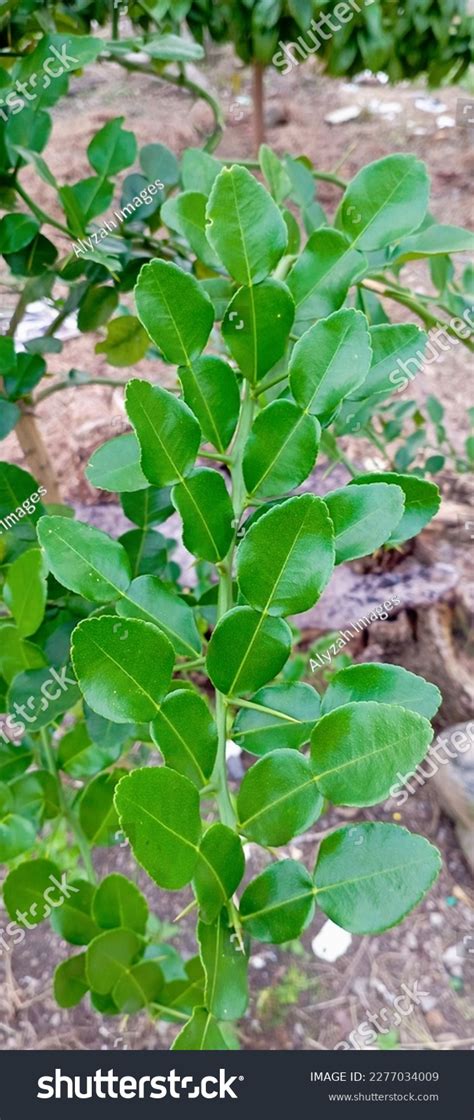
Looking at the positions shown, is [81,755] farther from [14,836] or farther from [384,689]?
[384,689]

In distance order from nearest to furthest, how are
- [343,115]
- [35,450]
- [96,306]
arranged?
[96,306] → [35,450] → [343,115]

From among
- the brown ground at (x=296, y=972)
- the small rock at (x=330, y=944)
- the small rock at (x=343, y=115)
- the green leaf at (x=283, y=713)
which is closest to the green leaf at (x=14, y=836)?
the green leaf at (x=283, y=713)

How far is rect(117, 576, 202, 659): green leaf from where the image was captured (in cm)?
31

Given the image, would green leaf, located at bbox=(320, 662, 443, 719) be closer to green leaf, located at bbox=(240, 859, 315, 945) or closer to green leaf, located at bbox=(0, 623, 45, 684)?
green leaf, located at bbox=(240, 859, 315, 945)

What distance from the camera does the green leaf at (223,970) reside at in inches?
10.3

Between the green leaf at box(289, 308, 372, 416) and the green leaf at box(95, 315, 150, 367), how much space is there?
0.37 metres

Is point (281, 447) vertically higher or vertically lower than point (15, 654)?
higher

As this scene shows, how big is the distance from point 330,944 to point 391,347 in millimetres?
873

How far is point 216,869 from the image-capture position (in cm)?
26

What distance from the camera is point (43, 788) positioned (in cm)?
52

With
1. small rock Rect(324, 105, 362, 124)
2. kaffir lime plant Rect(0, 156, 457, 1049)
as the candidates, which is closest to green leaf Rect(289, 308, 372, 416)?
kaffir lime plant Rect(0, 156, 457, 1049)

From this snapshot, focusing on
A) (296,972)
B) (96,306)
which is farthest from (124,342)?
(296,972)

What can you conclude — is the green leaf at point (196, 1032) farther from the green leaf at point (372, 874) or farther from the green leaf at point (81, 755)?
the green leaf at point (81, 755)

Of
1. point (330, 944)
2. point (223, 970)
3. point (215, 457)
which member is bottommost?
point (330, 944)
